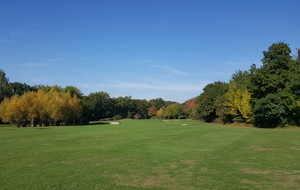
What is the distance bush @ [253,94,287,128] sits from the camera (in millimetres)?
41188

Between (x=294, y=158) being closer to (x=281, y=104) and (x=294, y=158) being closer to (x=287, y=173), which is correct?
(x=287, y=173)

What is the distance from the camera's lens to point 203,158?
42.2 ft

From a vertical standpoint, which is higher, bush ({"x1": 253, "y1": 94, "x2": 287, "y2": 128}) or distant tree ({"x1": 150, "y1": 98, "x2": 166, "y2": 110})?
distant tree ({"x1": 150, "y1": 98, "x2": 166, "y2": 110})

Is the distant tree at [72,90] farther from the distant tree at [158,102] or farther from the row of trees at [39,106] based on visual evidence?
the distant tree at [158,102]

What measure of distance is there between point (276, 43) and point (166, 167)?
139ft

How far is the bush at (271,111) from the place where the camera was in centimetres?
4119

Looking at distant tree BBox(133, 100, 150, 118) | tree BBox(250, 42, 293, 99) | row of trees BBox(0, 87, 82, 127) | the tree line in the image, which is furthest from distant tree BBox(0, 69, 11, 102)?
distant tree BBox(133, 100, 150, 118)

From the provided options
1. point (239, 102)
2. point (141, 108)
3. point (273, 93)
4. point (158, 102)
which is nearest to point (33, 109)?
point (239, 102)

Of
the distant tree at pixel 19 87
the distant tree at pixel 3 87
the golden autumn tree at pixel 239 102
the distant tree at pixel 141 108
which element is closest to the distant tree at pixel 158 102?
the distant tree at pixel 141 108

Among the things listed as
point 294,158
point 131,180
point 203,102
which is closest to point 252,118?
point 203,102

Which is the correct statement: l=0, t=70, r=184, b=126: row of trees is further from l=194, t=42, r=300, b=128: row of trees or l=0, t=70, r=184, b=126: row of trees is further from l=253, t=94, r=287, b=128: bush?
l=253, t=94, r=287, b=128: bush

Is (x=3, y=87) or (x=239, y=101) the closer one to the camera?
(x=239, y=101)

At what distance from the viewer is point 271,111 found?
42.0 metres

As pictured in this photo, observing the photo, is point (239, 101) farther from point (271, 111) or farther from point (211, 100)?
point (211, 100)
